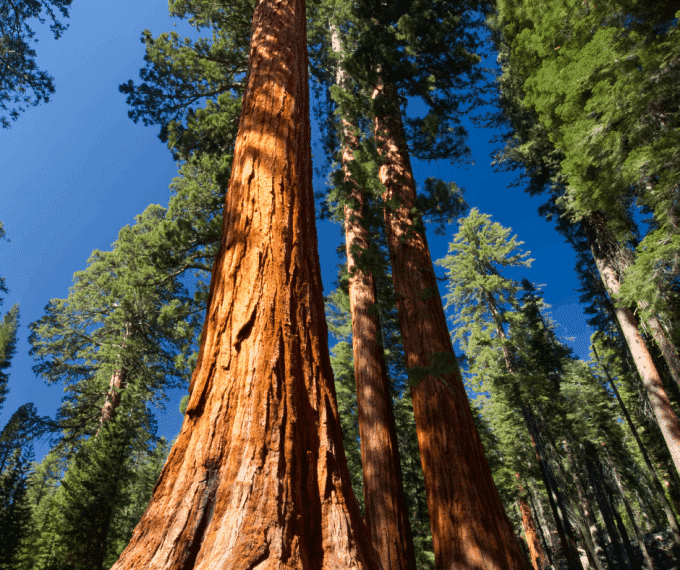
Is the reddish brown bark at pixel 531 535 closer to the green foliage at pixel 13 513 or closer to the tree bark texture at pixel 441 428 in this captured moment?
the tree bark texture at pixel 441 428

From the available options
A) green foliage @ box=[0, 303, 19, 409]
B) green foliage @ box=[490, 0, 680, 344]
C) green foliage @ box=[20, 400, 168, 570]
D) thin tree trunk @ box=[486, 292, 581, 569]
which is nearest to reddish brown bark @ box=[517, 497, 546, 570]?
thin tree trunk @ box=[486, 292, 581, 569]

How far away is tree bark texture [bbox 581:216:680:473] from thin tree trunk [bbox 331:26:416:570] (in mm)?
5220

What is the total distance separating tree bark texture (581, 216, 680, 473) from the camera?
8117mm

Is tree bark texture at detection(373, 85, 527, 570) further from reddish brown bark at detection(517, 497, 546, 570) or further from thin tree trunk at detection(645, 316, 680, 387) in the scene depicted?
reddish brown bark at detection(517, 497, 546, 570)

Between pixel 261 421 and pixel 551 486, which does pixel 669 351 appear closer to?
A: pixel 551 486

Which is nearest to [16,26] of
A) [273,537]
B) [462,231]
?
[273,537]

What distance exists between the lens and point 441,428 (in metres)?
3.66

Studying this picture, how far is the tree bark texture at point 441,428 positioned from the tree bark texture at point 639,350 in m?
5.11

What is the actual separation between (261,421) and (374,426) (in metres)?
4.24

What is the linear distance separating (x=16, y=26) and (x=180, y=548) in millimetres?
12214

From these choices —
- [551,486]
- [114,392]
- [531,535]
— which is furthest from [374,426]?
[531,535]

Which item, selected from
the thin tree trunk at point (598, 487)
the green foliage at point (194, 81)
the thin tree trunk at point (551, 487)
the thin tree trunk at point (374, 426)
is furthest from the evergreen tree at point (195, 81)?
the thin tree trunk at point (598, 487)

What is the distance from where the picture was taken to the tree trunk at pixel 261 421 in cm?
121

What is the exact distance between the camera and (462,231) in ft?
60.5
